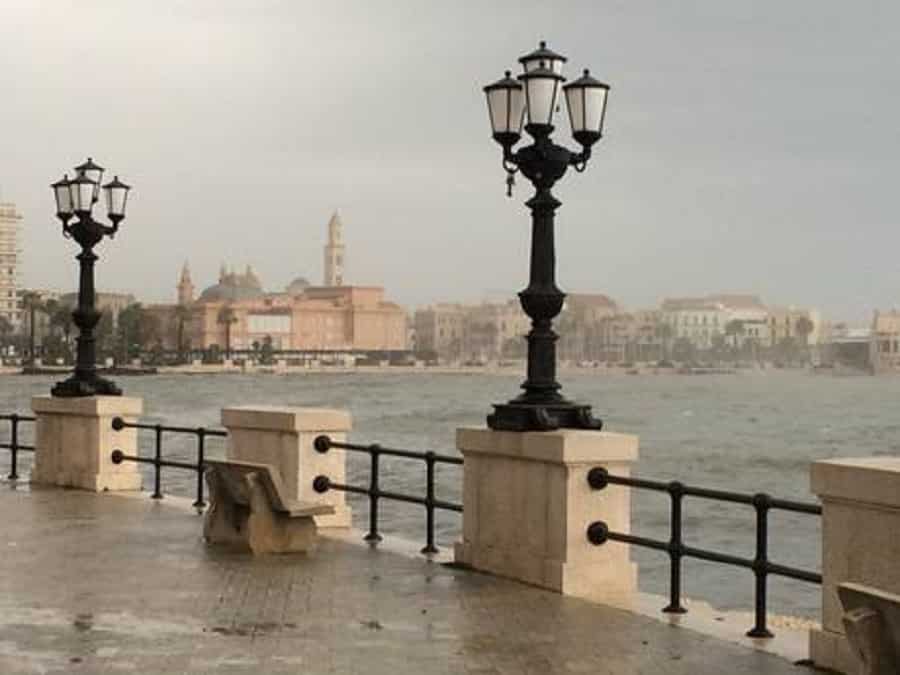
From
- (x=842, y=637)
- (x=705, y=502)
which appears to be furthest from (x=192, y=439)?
(x=842, y=637)

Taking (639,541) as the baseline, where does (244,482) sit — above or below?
above

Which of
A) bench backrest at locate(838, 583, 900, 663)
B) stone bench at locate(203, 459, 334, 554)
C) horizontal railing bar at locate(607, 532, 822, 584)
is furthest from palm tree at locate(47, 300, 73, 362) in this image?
bench backrest at locate(838, 583, 900, 663)

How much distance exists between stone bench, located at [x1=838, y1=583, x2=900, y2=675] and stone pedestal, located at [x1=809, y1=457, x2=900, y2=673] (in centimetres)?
225

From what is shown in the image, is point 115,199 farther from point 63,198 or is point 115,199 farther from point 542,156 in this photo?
point 542,156

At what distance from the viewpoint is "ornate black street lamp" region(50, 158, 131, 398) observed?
72.6 feet

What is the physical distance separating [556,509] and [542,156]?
322 cm

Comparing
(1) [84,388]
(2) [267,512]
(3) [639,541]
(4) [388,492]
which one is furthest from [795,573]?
(1) [84,388]

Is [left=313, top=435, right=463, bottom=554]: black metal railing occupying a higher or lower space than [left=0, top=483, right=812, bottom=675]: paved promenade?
higher

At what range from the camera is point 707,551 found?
10984mm

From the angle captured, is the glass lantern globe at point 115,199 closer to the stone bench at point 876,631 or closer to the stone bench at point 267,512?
the stone bench at point 267,512

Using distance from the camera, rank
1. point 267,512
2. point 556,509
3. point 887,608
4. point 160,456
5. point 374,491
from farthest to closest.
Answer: point 160,456, point 374,491, point 267,512, point 556,509, point 887,608

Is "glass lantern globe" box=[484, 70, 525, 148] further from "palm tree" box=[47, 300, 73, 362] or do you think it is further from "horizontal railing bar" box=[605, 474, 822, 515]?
"palm tree" box=[47, 300, 73, 362]

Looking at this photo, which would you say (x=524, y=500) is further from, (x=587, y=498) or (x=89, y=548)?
(x=89, y=548)

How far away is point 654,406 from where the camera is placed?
496 ft
